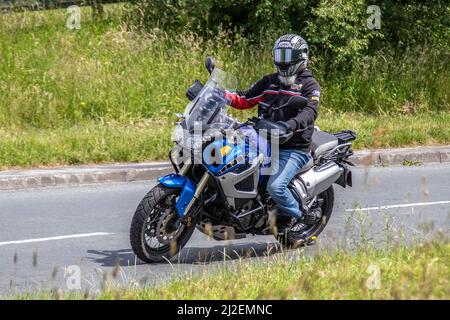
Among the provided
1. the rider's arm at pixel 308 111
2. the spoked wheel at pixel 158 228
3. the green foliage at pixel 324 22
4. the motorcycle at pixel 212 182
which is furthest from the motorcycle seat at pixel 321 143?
the green foliage at pixel 324 22

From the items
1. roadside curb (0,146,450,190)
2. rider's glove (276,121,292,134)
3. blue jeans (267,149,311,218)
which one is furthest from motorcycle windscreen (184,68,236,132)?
roadside curb (0,146,450,190)

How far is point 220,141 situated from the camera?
8.79 metres

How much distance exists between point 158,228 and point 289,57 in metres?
1.78

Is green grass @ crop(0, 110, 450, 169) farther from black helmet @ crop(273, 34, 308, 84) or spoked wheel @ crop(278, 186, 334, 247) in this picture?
black helmet @ crop(273, 34, 308, 84)

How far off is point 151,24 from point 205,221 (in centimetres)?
1089

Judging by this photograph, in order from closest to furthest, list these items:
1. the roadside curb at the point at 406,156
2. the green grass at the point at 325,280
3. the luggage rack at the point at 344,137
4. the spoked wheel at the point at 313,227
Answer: the green grass at the point at 325,280 → the spoked wheel at the point at 313,227 → the luggage rack at the point at 344,137 → the roadside curb at the point at 406,156

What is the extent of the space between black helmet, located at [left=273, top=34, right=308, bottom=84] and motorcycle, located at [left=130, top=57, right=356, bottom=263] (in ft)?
1.12

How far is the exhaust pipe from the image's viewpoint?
942 cm

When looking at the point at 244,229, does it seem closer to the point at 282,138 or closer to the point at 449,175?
the point at 282,138

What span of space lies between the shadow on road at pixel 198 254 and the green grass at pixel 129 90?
4394mm

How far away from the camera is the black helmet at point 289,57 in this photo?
920 cm

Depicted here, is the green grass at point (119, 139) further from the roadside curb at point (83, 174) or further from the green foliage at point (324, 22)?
the green foliage at point (324, 22)

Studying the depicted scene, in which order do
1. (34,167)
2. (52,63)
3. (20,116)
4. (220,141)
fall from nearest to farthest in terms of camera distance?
(220,141)
(34,167)
(20,116)
(52,63)
